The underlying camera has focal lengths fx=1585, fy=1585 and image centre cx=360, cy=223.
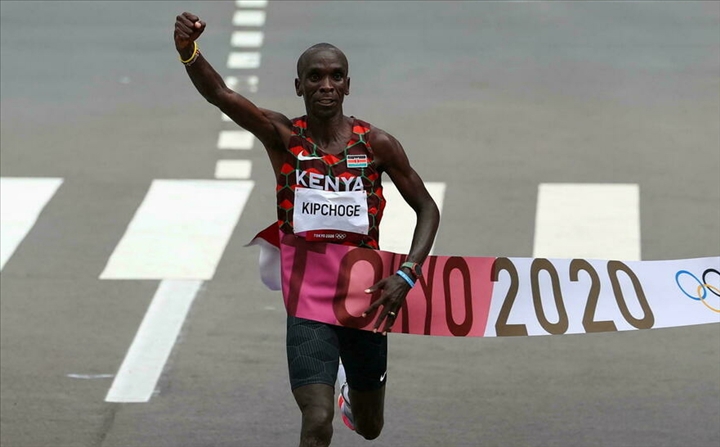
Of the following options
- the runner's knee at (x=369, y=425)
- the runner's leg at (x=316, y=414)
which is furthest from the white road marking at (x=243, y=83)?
the runner's leg at (x=316, y=414)

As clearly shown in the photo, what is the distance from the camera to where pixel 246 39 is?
18.2 meters

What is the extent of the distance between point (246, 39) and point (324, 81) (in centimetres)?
1030

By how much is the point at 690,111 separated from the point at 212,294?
6.04 meters

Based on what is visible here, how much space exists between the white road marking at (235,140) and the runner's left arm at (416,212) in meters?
7.59

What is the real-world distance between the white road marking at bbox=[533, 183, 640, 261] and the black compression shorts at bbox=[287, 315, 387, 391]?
4871mm

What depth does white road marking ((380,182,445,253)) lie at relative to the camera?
45.1ft

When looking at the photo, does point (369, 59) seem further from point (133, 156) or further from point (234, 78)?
point (133, 156)

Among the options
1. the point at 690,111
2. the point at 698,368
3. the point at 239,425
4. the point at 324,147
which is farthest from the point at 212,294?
the point at 690,111

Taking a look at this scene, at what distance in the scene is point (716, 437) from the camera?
10.1 m

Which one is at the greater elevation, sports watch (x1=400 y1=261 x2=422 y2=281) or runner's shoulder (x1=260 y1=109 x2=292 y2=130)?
runner's shoulder (x1=260 y1=109 x2=292 y2=130)

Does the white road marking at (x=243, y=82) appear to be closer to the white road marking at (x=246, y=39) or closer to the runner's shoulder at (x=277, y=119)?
the white road marking at (x=246, y=39)

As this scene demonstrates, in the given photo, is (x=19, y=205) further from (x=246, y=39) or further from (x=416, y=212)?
(x=416, y=212)

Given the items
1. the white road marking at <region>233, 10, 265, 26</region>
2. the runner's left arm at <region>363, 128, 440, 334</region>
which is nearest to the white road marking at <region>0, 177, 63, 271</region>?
the white road marking at <region>233, 10, 265, 26</region>

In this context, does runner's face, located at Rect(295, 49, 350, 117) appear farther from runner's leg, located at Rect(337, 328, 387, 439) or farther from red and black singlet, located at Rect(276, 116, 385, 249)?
runner's leg, located at Rect(337, 328, 387, 439)
